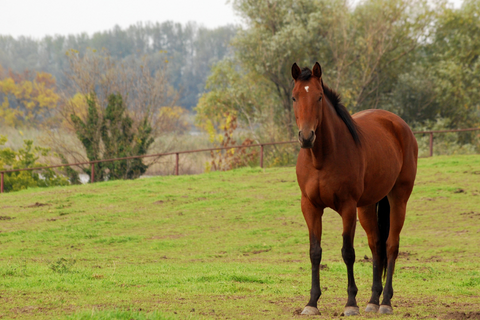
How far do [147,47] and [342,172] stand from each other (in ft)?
342

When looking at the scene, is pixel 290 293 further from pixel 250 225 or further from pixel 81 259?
pixel 250 225

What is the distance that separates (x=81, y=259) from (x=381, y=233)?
602 centimetres

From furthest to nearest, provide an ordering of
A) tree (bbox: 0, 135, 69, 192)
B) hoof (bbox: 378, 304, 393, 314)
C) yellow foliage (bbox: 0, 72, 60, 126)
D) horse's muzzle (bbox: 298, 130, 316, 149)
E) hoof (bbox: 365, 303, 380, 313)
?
yellow foliage (bbox: 0, 72, 60, 126) → tree (bbox: 0, 135, 69, 192) → hoof (bbox: 365, 303, 380, 313) → hoof (bbox: 378, 304, 393, 314) → horse's muzzle (bbox: 298, 130, 316, 149)

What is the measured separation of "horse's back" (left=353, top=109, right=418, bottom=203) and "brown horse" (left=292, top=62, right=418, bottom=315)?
11mm

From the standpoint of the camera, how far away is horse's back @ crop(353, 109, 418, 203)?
216 inches

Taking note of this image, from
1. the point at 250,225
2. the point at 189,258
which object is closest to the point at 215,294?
the point at 189,258

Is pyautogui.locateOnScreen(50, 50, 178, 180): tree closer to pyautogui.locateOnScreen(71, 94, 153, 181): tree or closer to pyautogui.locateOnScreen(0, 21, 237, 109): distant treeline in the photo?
pyautogui.locateOnScreen(71, 94, 153, 181): tree

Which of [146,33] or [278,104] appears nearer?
[278,104]

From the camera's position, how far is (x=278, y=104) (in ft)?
103

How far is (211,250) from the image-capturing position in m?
11.0

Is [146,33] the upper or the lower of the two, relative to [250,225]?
upper

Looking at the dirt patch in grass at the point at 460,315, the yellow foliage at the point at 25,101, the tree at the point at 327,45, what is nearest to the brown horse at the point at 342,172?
the dirt patch in grass at the point at 460,315

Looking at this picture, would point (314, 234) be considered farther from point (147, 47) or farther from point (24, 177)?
point (147, 47)

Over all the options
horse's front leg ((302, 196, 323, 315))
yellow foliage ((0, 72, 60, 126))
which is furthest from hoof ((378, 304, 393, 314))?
yellow foliage ((0, 72, 60, 126))
